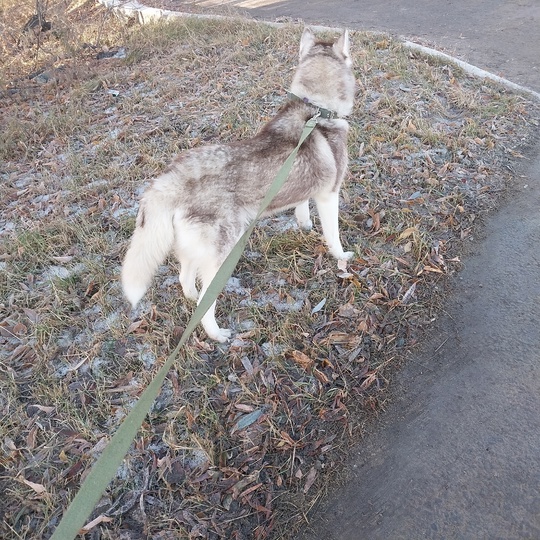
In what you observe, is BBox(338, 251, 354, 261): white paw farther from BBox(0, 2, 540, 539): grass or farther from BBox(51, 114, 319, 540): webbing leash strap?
BBox(51, 114, 319, 540): webbing leash strap

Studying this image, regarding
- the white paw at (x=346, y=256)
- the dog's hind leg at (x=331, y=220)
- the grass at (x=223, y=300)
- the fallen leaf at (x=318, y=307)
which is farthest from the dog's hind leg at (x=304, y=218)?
the fallen leaf at (x=318, y=307)

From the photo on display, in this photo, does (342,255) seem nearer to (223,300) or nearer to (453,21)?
(223,300)

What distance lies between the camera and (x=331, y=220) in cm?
341

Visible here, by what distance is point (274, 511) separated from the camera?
2328mm

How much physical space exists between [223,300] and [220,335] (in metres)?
0.38

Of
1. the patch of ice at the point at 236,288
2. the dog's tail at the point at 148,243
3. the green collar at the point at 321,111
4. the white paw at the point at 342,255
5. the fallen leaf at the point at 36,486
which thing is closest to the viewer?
the fallen leaf at the point at 36,486

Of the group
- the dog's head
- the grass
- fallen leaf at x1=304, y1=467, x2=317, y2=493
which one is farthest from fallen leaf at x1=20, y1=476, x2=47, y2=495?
the dog's head

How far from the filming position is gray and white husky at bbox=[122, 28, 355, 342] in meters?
2.58

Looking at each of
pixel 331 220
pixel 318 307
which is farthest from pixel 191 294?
pixel 331 220

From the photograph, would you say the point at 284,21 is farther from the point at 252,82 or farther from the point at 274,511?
the point at 274,511

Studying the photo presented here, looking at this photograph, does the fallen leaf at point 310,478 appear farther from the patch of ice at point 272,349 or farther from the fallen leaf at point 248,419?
the patch of ice at point 272,349

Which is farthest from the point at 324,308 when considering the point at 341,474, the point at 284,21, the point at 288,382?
the point at 284,21

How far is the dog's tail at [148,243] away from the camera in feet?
8.32

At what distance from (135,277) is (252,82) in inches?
174
